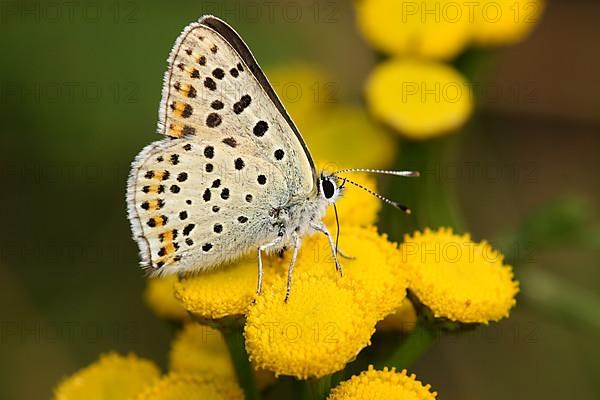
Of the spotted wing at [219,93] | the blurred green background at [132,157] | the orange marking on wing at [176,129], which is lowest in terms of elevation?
the blurred green background at [132,157]

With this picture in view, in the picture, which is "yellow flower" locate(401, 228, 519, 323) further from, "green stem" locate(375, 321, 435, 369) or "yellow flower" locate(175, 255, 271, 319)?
"yellow flower" locate(175, 255, 271, 319)

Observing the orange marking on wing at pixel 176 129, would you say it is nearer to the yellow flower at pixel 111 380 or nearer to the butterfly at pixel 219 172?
the butterfly at pixel 219 172

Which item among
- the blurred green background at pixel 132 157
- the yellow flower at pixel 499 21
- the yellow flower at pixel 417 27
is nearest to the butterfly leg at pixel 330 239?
the yellow flower at pixel 417 27

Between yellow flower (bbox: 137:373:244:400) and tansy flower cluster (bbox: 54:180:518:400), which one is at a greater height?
tansy flower cluster (bbox: 54:180:518:400)

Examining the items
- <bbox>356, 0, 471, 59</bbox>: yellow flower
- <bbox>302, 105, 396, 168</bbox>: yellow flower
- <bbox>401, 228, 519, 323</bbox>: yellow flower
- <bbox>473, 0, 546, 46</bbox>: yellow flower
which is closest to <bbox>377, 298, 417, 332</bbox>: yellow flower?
<bbox>401, 228, 519, 323</bbox>: yellow flower

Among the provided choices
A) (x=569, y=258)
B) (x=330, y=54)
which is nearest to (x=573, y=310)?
(x=569, y=258)

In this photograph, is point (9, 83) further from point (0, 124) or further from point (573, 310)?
point (573, 310)

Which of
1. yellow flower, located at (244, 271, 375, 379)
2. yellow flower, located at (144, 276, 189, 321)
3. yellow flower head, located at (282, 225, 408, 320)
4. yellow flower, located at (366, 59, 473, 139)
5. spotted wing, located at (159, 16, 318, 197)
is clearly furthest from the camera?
→ yellow flower, located at (366, 59, 473, 139)

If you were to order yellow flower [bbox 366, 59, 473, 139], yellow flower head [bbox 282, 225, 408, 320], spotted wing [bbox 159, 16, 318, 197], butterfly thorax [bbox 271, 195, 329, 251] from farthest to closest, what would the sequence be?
yellow flower [bbox 366, 59, 473, 139]
butterfly thorax [bbox 271, 195, 329, 251]
spotted wing [bbox 159, 16, 318, 197]
yellow flower head [bbox 282, 225, 408, 320]
